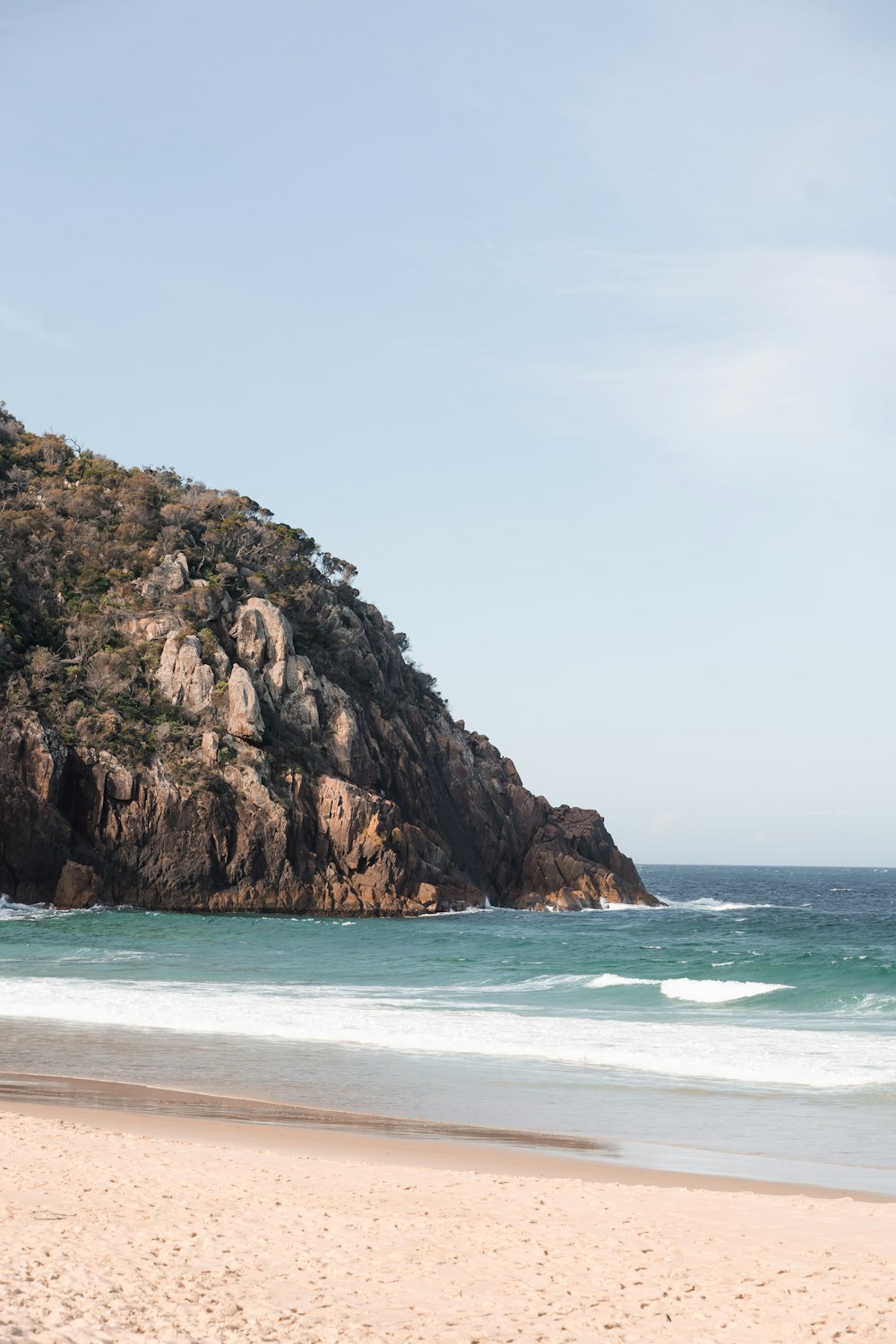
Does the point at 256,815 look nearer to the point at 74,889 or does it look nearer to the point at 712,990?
the point at 74,889

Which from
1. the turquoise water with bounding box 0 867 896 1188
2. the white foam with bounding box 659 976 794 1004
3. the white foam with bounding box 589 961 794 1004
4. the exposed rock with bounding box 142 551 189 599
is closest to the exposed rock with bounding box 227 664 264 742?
the exposed rock with bounding box 142 551 189 599

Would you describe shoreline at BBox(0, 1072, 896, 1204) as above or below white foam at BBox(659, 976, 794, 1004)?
above

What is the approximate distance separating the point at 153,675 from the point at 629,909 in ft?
96.6

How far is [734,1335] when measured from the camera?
22.5 ft

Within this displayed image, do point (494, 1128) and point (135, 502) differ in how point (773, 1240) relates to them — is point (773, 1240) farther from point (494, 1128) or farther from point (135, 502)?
point (135, 502)

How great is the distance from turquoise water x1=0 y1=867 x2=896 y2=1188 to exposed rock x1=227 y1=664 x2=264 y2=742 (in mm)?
15187

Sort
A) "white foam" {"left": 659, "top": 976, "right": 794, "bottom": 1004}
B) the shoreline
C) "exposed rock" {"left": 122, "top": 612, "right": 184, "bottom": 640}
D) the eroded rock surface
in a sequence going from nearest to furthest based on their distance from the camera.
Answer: the shoreline < "white foam" {"left": 659, "top": 976, "right": 794, "bottom": 1004} < the eroded rock surface < "exposed rock" {"left": 122, "top": 612, "right": 184, "bottom": 640}

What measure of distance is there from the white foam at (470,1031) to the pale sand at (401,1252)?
689 centimetres

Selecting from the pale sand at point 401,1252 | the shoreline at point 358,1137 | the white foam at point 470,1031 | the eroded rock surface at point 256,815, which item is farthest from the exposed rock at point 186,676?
the pale sand at point 401,1252

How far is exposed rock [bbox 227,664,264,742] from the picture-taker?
56219mm

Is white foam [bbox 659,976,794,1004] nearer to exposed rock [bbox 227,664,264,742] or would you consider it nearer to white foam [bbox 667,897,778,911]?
exposed rock [bbox 227,664,264,742]

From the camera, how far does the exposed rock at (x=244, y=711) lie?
56.2m

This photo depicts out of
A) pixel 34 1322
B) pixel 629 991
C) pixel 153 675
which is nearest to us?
pixel 34 1322

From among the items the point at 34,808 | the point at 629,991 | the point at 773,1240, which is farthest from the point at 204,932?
the point at 773,1240
